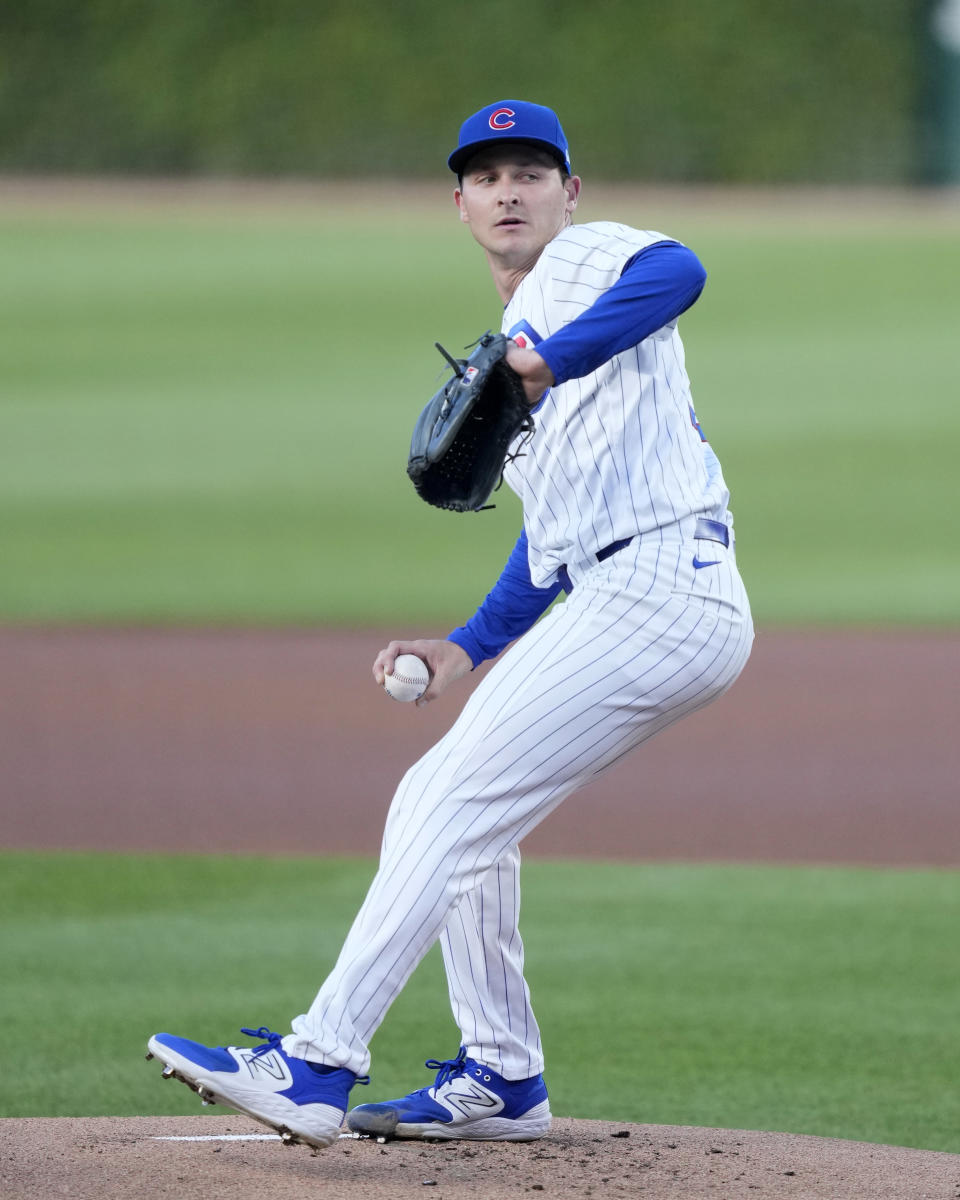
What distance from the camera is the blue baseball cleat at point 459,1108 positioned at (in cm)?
354

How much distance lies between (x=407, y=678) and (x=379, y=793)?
15.3ft

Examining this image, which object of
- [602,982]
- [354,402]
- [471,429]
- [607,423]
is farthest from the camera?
[354,402]

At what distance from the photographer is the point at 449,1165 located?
3.40 metres

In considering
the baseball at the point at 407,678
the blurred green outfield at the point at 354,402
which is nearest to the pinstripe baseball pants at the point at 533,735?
the baseball at the point at 407,678

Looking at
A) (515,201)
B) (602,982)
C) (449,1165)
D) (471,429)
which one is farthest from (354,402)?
(471,429)

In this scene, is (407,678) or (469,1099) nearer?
(407,678)

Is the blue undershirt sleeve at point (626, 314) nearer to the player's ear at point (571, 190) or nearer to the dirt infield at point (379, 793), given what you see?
the player's ear at point (571, 190)

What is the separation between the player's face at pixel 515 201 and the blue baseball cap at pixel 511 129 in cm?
2

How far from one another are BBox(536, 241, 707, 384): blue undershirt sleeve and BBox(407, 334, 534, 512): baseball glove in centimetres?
9

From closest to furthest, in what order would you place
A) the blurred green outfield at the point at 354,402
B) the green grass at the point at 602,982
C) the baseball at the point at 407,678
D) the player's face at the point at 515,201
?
the player's face at the point at 515,201 < the baseball at the point at 407,678 < the green grass at the point at 602,982 < the blurred green outfield at the point at 354,402

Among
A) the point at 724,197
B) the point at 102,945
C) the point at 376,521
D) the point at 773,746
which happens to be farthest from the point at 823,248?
the point at 102,945

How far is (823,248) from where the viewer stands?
2538cm

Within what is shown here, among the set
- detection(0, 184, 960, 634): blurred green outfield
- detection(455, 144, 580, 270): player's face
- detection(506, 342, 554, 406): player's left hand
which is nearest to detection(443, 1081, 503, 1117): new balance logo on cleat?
detection(506, 342, 554, 406): player's left hand

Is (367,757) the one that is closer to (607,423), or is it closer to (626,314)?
(607,423)
